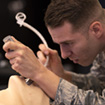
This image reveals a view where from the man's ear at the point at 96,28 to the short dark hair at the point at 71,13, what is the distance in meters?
0.03

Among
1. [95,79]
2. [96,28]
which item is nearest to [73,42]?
[96,28]

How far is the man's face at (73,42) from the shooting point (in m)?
0.90

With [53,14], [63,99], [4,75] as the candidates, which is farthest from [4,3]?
[63,99]

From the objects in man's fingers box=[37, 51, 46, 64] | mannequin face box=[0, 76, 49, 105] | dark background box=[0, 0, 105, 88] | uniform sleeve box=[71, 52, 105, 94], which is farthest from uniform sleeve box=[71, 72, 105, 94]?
dark background box=[0, 0, 105, 88]

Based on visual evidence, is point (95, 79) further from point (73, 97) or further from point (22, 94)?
point (22, 94)

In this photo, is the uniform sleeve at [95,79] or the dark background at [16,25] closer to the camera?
the uniform sleeve at [95,79]

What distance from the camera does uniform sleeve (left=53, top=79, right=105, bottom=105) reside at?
0.74 metres

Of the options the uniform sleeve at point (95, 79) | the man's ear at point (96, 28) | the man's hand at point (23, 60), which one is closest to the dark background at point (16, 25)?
the uniform sleeve at point (95, 79)

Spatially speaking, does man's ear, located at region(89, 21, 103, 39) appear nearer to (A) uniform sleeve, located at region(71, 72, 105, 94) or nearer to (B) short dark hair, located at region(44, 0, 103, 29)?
(B) short dark hair, located at region(44, 0, 103, 29)

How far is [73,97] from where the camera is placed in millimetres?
748

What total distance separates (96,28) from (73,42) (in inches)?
5.2

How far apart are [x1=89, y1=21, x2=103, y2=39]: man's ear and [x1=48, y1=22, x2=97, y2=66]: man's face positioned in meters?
0.03

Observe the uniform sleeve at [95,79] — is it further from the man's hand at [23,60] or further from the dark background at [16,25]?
the dark background at [16,25]

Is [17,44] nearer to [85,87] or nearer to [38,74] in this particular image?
[38,74]
